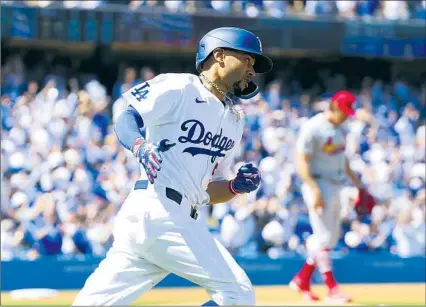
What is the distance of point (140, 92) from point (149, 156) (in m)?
0.51

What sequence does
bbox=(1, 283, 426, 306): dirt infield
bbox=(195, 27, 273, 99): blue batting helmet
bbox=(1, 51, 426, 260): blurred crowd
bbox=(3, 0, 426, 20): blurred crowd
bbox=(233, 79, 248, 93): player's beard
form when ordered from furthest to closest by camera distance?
bbox=(3, 0, 426, 20): blurred crowd < bbox=(1, 51, 426, 260): blurred crowd < bbox=(1, 283, 426, 306): dirt infield < bbox=(233, 79, 248, 93): player's beard < bbox=(195, 27, 273, 99): blue batting helmet

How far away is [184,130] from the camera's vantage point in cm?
506

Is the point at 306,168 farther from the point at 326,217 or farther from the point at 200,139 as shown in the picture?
the point at 200,139

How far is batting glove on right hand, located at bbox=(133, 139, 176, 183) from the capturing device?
4.58 metres

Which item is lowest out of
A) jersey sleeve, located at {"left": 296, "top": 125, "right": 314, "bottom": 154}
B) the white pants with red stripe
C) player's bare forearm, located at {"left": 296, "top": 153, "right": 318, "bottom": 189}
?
player's bare forearm, located at {"left": 296, "top": 153, "right": 318, "bottom": 189}

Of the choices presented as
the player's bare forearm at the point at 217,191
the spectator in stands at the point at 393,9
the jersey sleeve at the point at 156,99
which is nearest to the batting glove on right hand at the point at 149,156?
the jersey sleeve at the point at 156,99

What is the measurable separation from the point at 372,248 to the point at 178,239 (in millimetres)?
8274

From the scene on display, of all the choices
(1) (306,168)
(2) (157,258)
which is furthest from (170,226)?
(1) (306,168)

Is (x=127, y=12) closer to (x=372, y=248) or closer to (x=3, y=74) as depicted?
(x=3, y=74)

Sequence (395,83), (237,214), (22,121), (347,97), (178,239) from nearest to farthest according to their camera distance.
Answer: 1. (178,239)
2. (347,97)
3. (237,214)
4. (22,121)
5. (395,83)

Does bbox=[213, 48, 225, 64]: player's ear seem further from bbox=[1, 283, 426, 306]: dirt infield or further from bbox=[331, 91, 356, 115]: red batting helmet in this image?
bbox=[1, 283, 426, 306]: dirt infield

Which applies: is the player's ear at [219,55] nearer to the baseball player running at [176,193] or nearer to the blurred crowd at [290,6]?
the baseball player running at [176,193]

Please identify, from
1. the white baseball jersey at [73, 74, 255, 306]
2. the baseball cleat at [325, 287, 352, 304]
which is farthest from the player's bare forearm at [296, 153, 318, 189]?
the white baseball jersey at [73, 74, 255, 306]

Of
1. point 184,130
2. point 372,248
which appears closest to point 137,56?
point 372,248
